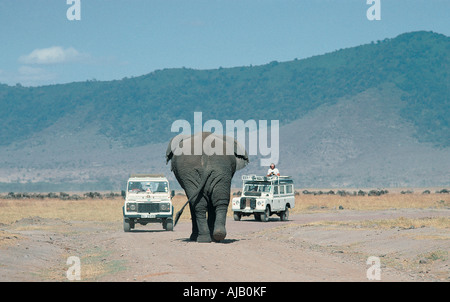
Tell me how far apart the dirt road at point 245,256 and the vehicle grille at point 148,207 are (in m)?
2.28

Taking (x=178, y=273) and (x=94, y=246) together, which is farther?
(x=94, y=246)

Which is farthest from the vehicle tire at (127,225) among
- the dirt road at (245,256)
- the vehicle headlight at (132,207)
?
the dirt road at (245,256)

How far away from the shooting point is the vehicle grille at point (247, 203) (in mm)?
43750

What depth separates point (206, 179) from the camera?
87.7 ft

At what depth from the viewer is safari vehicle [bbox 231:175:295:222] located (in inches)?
1703

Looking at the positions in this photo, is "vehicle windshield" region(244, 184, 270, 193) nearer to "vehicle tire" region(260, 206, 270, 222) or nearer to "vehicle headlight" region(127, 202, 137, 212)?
"vehicle tire" region(260, 206, 270, 222)

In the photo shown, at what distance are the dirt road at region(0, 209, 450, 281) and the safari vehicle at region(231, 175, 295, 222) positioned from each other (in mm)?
8672

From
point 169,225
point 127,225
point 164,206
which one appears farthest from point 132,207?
point 169,225

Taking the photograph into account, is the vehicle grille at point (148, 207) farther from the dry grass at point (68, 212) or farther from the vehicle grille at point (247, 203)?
the dry grass at point (68, 212)
